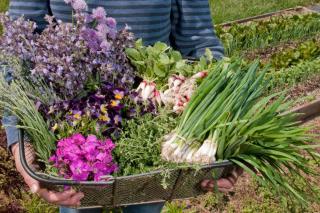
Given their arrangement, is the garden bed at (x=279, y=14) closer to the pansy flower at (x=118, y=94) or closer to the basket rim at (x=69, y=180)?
the pansy flower at (x=118, y=94)

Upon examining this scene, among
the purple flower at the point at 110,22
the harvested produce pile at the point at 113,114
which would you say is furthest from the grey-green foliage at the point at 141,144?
the purple flower at the point at 110,22

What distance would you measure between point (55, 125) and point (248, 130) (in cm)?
61

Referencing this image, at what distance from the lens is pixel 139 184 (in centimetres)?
153

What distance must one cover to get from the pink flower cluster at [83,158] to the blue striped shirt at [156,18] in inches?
10.9

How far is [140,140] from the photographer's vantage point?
1.60m

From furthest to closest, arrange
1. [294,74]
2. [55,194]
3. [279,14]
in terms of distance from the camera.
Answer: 1. [279,14]
2. [294,74]
3. [55,194]

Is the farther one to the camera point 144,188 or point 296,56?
point 296,56

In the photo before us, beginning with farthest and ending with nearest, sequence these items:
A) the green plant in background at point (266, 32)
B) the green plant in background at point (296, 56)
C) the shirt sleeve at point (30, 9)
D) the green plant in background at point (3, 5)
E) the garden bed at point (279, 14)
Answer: the garden bed at point (279, 14) → the green plant in background at point (3, 5) → the green plant in background at point (266, 32) → the green plant in background at point (296, 56) → the shirt sleeve at point (30, 9)

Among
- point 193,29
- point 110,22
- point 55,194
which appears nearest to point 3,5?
point 193,29

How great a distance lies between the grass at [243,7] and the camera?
743 centimetres

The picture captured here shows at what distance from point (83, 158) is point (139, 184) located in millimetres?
189

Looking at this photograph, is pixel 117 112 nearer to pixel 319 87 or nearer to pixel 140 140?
pixel 140 140

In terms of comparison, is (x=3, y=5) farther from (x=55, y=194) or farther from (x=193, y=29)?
(x=55, y=194)

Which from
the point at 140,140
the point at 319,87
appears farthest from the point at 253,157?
the point at 319,87
